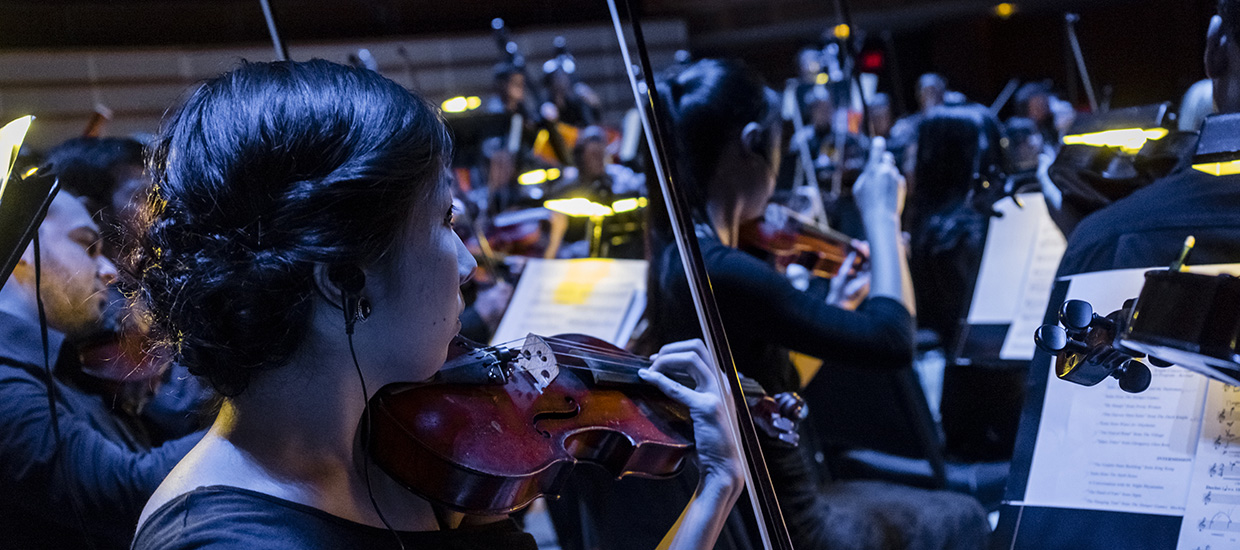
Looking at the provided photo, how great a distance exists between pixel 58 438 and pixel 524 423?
51cm

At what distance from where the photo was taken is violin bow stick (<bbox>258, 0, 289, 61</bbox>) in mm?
1446

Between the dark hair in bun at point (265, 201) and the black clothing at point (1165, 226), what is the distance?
83 centimetres

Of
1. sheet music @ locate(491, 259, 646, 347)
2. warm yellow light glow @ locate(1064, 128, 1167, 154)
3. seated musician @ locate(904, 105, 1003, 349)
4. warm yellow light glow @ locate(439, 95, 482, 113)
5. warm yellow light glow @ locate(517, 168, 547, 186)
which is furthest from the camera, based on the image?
warm yellow light glow @ locate(517, 168, 547, 186)

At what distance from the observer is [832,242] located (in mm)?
2006

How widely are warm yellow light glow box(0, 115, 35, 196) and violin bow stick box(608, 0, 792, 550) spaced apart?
717 mm

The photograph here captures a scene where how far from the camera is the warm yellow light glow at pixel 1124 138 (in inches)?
47.5

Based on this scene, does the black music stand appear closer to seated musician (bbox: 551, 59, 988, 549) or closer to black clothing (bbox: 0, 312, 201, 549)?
black clothing (bbox: 0, 312, 201, 549)

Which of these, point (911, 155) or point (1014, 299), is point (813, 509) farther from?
point (911, 155)

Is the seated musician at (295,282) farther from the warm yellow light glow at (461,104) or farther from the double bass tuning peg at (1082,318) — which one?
the warm yellow light glow at (461,104)

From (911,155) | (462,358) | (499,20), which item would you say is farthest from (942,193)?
(462,358)

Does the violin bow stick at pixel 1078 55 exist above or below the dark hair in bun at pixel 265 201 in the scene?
below

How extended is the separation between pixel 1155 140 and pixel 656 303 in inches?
30.0

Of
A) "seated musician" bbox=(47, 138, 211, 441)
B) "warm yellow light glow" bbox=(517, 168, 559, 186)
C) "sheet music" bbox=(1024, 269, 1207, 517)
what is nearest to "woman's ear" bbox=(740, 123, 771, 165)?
"sheet music" bbox=(1024, 269, 1207, 517)

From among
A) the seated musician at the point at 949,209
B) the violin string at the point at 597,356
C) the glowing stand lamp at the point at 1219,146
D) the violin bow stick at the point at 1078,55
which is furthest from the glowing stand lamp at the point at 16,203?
the seated musician at the point at 949,209
